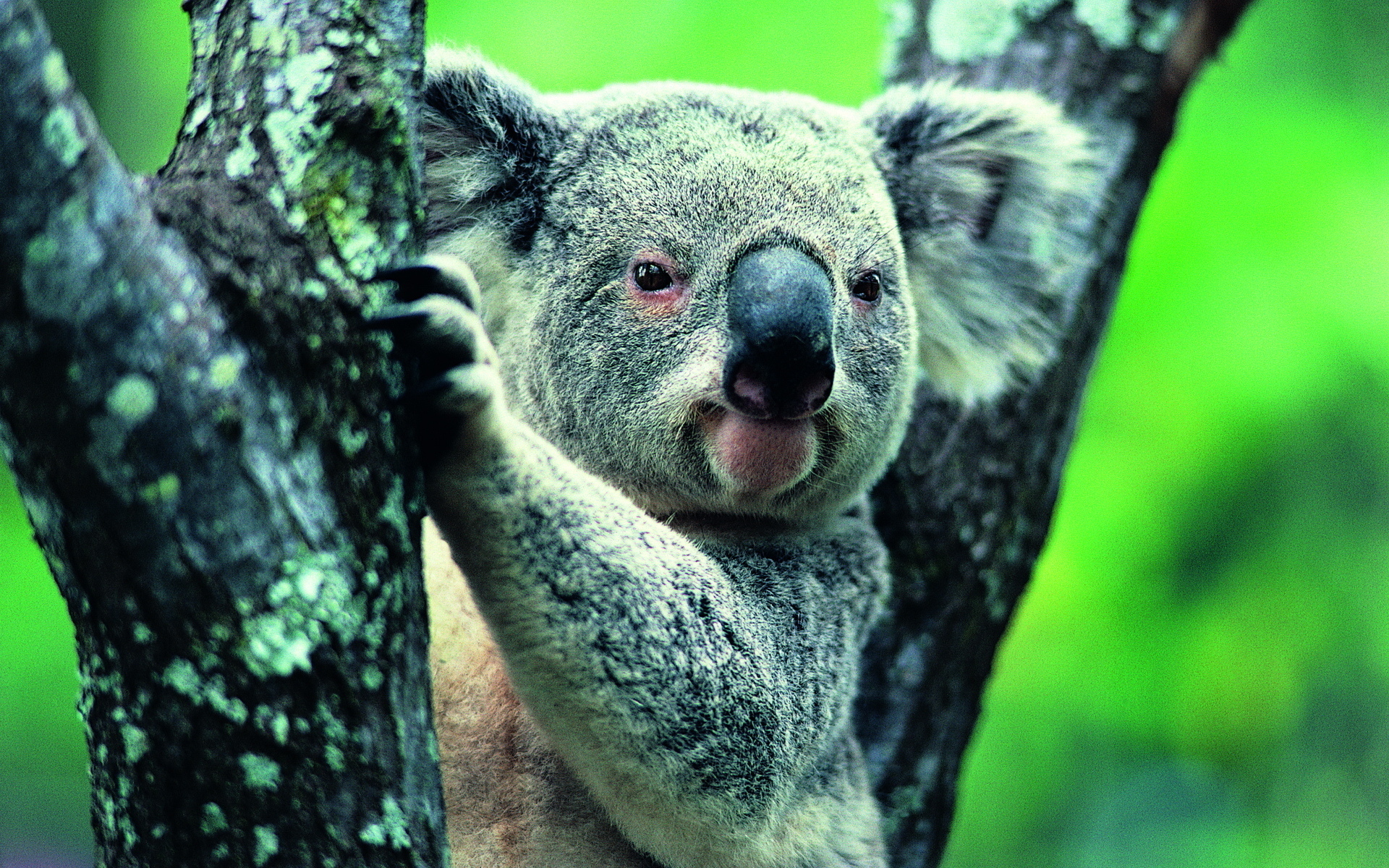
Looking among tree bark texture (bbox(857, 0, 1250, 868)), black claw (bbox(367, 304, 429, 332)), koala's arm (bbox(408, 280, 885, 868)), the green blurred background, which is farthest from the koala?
the green blurred background

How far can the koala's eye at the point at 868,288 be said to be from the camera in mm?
2467

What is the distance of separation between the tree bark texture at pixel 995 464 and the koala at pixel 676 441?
487mm

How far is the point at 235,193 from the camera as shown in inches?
55.6

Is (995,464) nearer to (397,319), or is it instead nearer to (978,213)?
(978,213)

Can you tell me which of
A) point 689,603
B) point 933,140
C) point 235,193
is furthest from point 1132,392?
point 235,193

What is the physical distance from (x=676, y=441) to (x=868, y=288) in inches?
21.9

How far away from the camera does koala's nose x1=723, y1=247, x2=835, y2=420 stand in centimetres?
206

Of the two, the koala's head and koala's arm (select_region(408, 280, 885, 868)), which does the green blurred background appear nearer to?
the koala's head

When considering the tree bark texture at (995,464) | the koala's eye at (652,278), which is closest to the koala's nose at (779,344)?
the koala's eye at (652,278)

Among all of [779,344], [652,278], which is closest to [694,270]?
[652,278]

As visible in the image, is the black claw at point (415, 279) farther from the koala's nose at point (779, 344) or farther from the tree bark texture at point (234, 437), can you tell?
the koala's nose at point (779, 344)

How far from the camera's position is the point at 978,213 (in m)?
2.96

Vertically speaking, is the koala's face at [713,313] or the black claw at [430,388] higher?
the koala's face at [713,313]

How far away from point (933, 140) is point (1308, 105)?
353 centimetres
